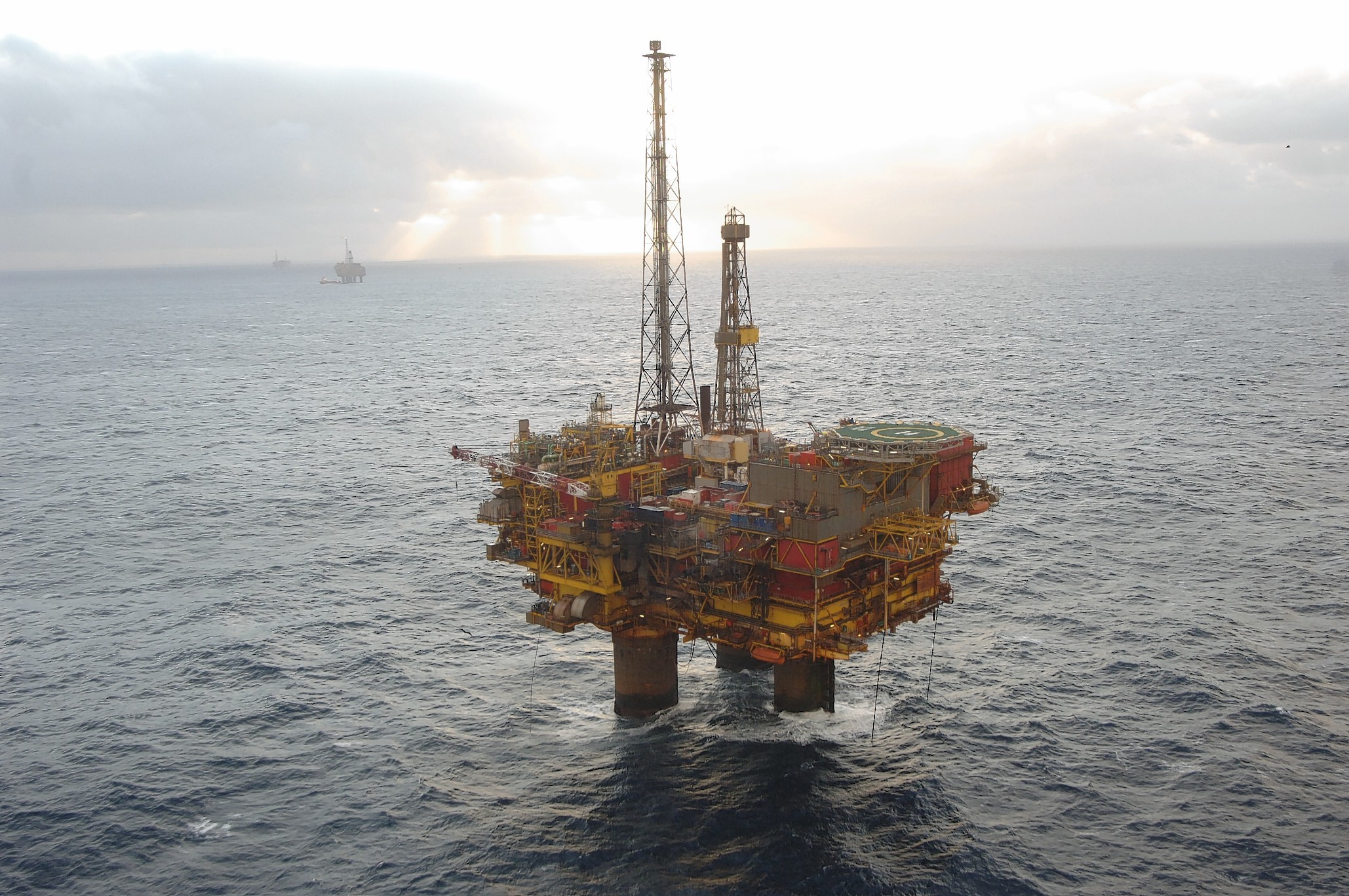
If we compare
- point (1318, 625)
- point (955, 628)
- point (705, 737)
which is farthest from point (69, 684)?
point (1318, 625)

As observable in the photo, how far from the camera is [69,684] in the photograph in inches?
2167

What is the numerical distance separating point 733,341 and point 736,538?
15598mm

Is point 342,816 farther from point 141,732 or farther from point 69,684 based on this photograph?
point 69,684

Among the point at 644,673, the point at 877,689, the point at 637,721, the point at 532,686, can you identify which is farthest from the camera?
the point at 532,686

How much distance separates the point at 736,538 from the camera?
44.9 meters

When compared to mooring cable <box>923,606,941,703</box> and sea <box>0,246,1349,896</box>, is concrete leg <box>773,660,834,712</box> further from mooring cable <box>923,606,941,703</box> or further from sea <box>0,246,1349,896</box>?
mooring cable <box>923,606,941,703</box>

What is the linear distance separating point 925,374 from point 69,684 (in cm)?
11482

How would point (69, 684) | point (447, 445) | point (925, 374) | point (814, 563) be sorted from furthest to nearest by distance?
1. point (925, 374)
2. point (447, 445)
3. point (69, 684)
4. point (814, 563)

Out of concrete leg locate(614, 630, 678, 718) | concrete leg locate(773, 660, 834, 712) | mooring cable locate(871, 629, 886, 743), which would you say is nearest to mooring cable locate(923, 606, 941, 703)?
mooring cable locate(871, 629, 886, 743)

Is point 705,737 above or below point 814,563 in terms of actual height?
below

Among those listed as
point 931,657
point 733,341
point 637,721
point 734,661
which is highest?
point 733,341

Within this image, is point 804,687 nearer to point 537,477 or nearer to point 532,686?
point 532,686

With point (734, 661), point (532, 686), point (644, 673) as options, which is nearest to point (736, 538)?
point (644, 673)

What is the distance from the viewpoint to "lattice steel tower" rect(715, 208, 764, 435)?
56.9m
